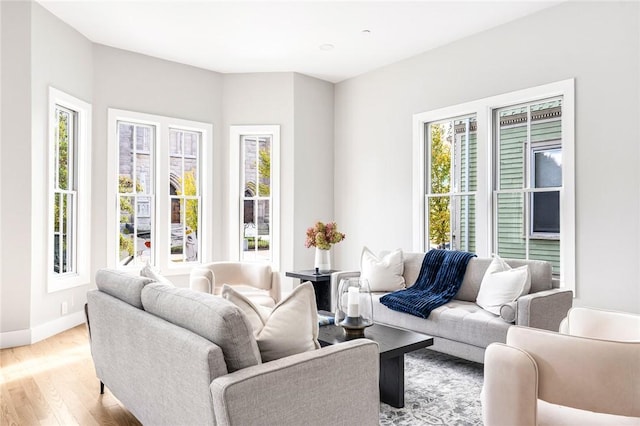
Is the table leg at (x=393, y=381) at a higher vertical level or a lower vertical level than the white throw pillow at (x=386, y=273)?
lower

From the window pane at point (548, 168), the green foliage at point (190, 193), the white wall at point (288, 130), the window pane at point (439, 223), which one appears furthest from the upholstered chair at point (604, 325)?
the green foliage at point (190, 193)

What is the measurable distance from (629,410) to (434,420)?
4.05ft

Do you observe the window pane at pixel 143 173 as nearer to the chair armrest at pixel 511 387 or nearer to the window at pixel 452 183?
the window at pixel 452 183

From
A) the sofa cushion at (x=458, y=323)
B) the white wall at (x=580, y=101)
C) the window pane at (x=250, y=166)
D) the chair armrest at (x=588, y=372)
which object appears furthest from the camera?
the window pane at (x=250, y=166)

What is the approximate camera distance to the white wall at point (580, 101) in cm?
365

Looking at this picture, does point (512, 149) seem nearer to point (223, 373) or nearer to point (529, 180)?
point (529, 180)

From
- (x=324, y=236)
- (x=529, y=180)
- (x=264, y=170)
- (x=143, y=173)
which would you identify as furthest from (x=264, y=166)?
(x=529, y=180)

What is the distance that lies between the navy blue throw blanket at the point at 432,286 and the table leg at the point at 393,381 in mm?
884

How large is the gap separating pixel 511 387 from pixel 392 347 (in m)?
1.02

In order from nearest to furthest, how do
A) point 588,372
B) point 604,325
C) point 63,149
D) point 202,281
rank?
point 588,372 < point 604,325 < point 202,281 < point 63,149

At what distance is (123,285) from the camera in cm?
243

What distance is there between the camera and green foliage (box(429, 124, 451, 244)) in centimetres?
519

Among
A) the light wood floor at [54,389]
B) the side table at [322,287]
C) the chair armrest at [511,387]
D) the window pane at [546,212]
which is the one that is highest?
the window pane at [546,212]

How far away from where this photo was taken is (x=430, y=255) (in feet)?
14.0
